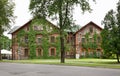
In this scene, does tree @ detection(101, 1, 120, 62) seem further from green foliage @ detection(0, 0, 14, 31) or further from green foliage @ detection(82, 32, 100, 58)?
green foliage @ detection(82, 32, 100, 58)

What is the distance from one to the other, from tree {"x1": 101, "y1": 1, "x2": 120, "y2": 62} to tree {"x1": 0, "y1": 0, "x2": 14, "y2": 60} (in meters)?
20.3

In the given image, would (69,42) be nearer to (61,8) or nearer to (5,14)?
(5,14)

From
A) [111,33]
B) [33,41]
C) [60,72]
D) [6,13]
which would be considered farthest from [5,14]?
[60,72]

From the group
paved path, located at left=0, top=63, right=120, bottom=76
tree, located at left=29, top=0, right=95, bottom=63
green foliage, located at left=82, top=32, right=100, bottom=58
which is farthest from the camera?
green foliage, located at left=82, top=32, right=100, bottom=58

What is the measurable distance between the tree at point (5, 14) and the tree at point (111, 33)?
2035 centimetres

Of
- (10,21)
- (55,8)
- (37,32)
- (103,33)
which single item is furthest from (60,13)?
(37,32)

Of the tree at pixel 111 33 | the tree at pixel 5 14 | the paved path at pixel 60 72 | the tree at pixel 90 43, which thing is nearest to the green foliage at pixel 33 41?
the tree at pixel 90 43

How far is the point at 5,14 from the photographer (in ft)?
208

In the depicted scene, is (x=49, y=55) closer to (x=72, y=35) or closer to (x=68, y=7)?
(x=72, y=35)

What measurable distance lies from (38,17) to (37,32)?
104 feet

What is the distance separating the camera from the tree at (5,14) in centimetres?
6126

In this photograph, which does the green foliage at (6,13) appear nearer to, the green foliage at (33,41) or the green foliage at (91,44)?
the green foliage at (33,41)

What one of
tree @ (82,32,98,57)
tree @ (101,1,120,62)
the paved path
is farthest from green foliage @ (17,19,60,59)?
the paved path

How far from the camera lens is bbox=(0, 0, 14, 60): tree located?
61.3m
